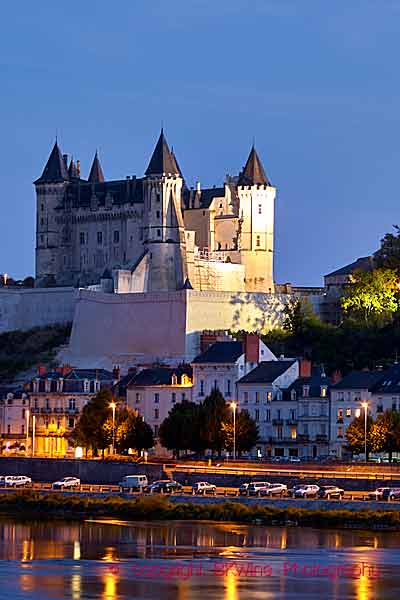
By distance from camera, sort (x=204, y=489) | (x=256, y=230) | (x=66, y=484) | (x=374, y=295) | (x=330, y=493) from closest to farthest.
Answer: (x=330, y=493) < (x=204, y=489) < (x=66, y=484) < (x=374, y=295) < (x=256, y=230)

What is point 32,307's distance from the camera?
438ft

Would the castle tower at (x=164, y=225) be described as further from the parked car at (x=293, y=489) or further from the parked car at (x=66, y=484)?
the parked car at (x=293, y=489)

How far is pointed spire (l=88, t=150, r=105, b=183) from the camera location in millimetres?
147250

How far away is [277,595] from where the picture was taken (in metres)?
49.8

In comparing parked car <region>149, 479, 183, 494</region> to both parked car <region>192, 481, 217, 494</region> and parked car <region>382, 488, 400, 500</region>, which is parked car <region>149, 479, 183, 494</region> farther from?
parked car <region>382, 488, 400, 500</region>

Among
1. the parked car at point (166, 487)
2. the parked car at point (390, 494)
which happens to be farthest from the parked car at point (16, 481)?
the parked car at point (390, 494)

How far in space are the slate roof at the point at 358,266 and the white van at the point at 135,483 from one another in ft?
179

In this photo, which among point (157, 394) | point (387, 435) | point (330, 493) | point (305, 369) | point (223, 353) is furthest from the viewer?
point (157, 394)

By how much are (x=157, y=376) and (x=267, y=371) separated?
7.26 m

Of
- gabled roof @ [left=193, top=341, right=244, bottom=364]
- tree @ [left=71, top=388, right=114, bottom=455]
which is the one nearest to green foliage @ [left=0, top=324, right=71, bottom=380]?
gabled roof @ [left=193, top=341, right=244, bottom=364]

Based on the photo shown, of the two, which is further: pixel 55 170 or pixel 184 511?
pixel 55 170

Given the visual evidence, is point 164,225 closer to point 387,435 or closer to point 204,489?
point 387,435

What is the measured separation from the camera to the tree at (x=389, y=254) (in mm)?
124250

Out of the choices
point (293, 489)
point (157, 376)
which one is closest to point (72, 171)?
point (157, 376)
